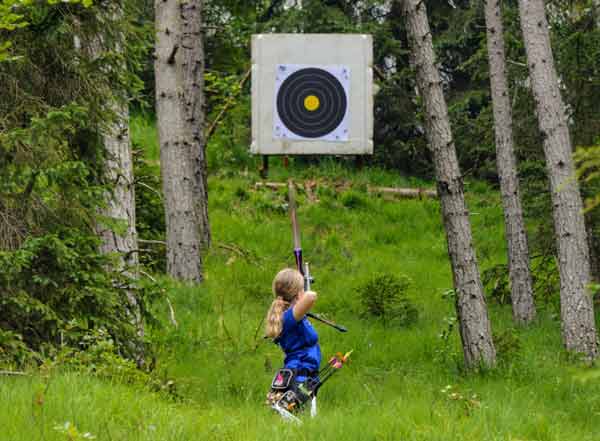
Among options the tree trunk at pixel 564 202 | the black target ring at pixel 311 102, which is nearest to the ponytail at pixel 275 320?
the tree trunk at pixel 564 202

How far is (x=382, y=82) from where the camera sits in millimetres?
19000

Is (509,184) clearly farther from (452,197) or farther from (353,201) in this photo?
(353,201)

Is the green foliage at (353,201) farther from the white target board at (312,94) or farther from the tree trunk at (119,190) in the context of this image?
the tree trunk at (119,190)

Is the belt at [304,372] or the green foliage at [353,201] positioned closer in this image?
the belt at [304,372]

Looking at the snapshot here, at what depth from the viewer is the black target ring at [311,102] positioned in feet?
42.9

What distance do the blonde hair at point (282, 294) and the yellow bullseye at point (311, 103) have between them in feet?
20.4

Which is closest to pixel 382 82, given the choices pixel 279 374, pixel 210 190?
pixel 210 190

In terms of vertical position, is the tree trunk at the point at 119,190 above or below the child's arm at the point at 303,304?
above

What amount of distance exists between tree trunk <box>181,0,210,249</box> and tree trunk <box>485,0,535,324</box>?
13.1 feet

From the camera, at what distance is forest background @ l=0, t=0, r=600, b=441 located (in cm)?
592

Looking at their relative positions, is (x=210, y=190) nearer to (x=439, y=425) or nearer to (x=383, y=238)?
(x=383, y=238)

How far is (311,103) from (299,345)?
6.64 metres

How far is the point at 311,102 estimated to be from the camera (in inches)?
524

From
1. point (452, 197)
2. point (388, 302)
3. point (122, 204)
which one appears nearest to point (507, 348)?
point (452, 197)
